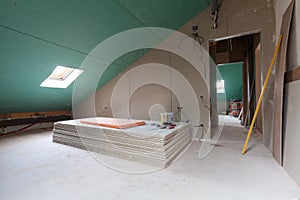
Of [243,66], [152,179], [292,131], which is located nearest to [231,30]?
[292,131]

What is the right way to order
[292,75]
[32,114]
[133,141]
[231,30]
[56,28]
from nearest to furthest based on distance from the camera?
[292,75] < [133,141] < [56,28] < [231,30] < [32,114]

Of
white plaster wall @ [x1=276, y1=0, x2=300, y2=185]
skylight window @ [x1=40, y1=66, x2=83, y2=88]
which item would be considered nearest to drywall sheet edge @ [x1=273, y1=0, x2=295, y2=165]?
white plaster wall @ [x1=276, y1=0, x2=300, y2=185]

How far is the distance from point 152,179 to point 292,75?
6.53ft

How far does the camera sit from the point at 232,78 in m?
6.64

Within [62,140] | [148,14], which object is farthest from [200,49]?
[62,140]

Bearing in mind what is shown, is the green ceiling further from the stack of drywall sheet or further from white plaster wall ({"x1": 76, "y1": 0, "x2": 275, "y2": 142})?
the stack of drywall sheet

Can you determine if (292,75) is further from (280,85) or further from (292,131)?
(292,131)

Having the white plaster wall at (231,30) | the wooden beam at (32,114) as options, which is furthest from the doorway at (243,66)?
the wooden beam at (32,114)

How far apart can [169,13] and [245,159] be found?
271 centimetres

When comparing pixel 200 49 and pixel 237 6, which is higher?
pixel 237 6

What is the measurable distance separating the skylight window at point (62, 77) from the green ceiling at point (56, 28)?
0.22 m

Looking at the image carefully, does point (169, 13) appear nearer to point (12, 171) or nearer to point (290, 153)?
point (290, 153)

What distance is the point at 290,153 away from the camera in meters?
1.58

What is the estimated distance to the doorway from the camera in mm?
3689
